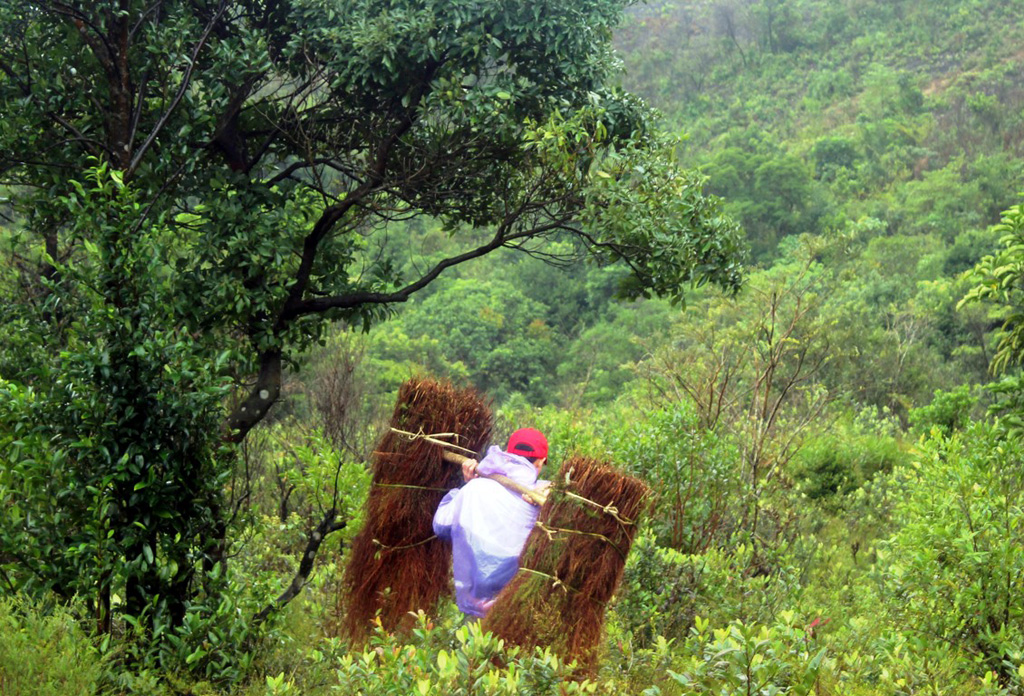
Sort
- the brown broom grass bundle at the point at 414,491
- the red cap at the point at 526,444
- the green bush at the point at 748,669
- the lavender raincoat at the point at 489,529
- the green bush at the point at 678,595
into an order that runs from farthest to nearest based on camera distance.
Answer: the green bush at the point at 678,595 < the brown broom grass bundle at the point at 414,491 < the red cap at the point at 526,444 < the lavender raincoat at the point at 489,529 < the green bush at the point at 748,669

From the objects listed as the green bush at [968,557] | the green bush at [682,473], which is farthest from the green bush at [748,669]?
the green bush at [682,473]

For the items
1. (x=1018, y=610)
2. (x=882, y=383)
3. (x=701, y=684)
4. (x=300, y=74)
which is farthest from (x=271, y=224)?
(x=882, y=383)

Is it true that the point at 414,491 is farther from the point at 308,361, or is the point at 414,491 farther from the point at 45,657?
the point at 308,361

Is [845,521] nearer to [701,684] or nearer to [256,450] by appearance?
[256,450]

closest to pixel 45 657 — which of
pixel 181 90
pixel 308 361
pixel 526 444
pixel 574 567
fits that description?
pixel 574 567

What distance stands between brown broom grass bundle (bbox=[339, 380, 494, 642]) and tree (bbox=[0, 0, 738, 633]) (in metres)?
0.39

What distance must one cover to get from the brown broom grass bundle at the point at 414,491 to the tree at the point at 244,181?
387mm

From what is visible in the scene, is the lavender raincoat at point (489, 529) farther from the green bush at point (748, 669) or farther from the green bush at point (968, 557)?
the green bush at point (968, 557)

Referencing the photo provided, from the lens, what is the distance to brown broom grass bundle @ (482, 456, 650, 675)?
399 centimetres

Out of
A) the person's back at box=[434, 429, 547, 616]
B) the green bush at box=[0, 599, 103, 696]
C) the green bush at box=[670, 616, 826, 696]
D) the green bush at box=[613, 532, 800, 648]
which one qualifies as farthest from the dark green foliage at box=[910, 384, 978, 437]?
the green bush at box=[0, 599, 103, 696]

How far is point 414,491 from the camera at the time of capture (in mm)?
4957

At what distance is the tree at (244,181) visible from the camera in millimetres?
4195

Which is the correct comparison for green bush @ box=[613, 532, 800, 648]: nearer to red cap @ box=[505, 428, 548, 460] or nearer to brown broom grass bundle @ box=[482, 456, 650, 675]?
red cap @ box=[505, 428, 548, 460]

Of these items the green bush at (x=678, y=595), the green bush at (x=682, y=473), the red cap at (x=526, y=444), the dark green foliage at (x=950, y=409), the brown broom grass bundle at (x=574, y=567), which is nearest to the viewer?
the brown broom grass bundle at (x=574, y=567)
